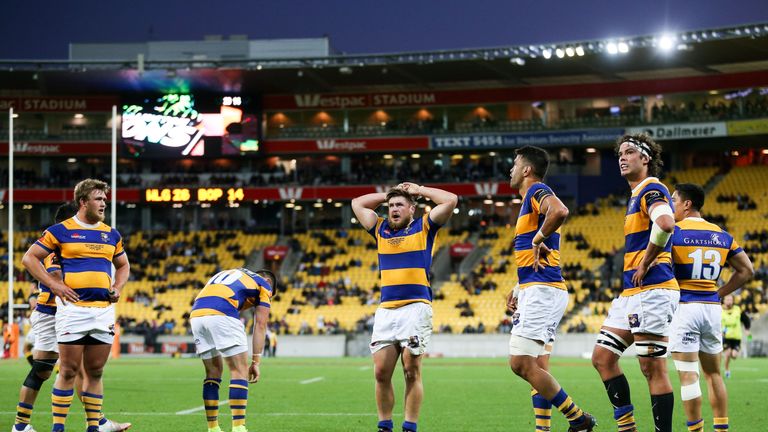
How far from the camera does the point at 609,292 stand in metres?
45.5

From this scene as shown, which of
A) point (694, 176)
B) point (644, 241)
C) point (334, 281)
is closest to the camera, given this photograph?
point (644, 241)

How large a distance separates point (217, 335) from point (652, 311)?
4.52m

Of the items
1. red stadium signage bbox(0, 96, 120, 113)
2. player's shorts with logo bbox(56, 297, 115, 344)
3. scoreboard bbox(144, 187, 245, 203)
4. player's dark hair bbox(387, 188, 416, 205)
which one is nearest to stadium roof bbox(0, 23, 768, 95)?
red stadium signage bbox(0, 96, 120, 113)

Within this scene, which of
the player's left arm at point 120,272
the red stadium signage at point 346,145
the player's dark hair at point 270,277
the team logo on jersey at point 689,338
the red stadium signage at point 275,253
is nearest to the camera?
the team logo on jersey at point 689,338

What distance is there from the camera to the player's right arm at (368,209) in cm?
1101

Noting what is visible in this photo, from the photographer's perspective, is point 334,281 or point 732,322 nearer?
point 732,322

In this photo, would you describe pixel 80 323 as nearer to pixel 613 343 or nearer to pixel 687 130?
pixel 613 343

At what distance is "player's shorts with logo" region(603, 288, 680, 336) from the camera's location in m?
9.06

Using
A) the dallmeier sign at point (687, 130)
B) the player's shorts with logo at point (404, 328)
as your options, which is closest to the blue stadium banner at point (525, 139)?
the dallmeier sign at point (687, 130)

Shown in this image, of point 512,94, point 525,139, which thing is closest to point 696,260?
point 525,139

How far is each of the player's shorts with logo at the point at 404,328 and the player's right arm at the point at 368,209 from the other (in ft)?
3.42

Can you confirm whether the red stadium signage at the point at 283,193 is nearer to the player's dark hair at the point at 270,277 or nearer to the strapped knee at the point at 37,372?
the player's dark hair at the point at 270,277

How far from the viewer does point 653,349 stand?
29.7ft

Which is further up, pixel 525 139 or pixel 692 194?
pixel 525 139
